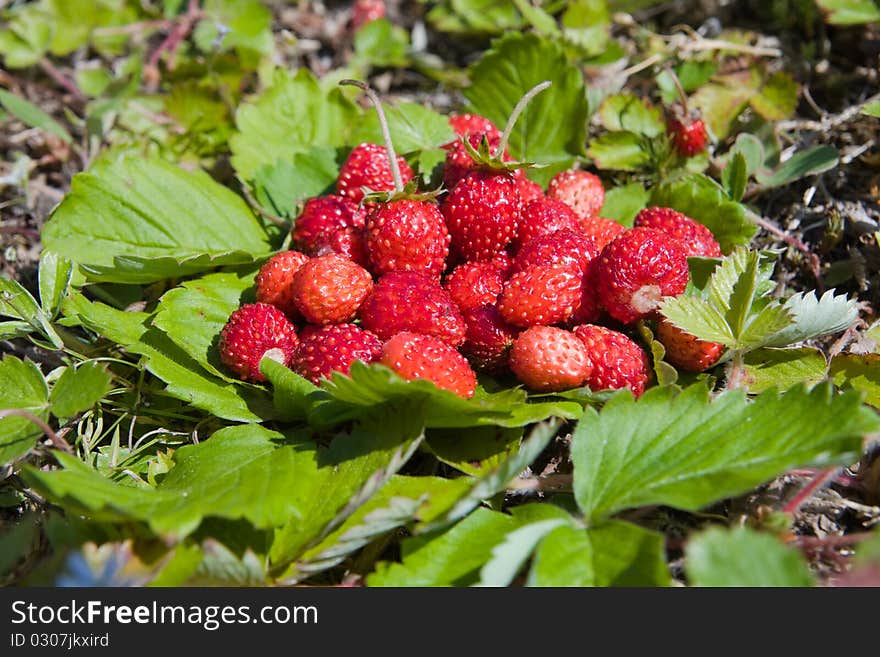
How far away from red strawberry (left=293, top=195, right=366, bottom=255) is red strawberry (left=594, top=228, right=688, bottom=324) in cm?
69

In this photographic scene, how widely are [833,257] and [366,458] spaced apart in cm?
161

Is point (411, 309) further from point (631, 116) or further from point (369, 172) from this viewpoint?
point (631, 116)

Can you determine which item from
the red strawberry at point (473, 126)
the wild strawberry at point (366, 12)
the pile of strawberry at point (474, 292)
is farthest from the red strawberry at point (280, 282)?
the wild strawberry at point (366, 12)

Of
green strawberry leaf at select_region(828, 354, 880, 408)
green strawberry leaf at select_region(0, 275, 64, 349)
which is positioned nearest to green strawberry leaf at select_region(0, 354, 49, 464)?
green strawberry leaf at select_region(0, 275, 64, 349)

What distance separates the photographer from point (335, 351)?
1836 mm

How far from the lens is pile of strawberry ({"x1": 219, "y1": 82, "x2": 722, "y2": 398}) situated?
1839mm

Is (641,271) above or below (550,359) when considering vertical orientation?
above

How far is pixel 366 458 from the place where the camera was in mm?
1737

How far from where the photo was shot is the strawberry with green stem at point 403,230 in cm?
196

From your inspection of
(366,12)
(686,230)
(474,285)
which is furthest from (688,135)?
(366,12)

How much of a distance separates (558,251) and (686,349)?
1.24 feet

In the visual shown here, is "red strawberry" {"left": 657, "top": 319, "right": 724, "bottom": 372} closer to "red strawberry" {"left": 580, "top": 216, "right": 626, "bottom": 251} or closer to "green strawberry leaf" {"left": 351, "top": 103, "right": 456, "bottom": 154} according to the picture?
"red strawberry" {"left": 580, "top": 216, "right": 626, "bottom": 251}

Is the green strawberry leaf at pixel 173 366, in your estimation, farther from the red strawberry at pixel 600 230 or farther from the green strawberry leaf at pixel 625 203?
the green strawberry leaf at pixel 625 203

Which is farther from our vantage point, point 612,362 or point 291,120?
point 291,120
